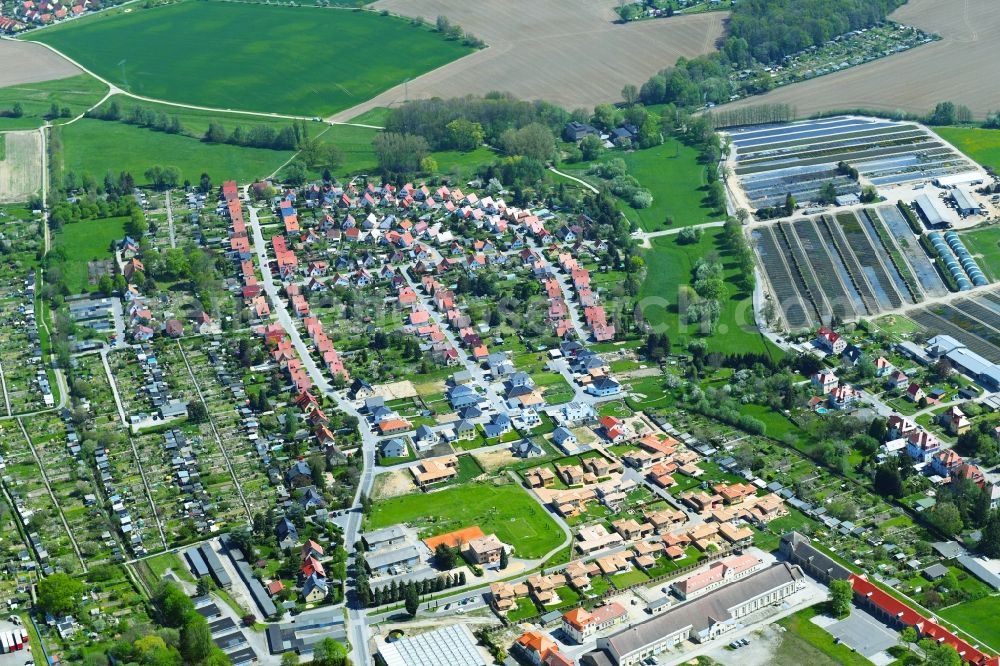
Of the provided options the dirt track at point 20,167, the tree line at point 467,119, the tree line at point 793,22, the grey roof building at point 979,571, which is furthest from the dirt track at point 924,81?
the grey roof building at point 979,571

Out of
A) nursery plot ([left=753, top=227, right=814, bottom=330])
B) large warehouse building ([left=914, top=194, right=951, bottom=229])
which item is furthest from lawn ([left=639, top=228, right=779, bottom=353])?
large warehouse building ([left=914, top=194, right=951, bottom=229])

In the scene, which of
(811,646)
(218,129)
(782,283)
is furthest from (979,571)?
(218,129)

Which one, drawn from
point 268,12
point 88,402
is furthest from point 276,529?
point 268,12

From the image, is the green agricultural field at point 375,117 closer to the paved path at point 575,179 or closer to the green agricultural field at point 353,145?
the green agricultural field at point 353,145

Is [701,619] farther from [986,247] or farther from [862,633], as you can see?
[986,247]

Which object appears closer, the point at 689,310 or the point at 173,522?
the point at 173,522

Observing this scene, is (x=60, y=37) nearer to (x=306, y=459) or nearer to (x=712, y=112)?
(x=712, y=112)

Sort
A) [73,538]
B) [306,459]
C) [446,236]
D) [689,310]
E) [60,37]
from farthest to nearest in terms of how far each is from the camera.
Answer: [60,37] < [446,236] < [689,310] < [306,459] < [73,538]
